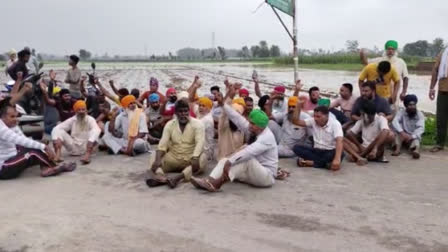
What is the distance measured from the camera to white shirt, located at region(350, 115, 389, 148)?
21.7 ft

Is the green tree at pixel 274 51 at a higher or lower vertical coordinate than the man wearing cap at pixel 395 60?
higher

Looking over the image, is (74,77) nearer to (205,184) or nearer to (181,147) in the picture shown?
(181,147)

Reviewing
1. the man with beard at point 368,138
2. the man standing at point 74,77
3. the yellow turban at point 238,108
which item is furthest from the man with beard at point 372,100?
the man standing at point 74,77

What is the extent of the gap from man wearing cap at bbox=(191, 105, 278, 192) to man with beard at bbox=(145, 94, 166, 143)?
283 centimetres

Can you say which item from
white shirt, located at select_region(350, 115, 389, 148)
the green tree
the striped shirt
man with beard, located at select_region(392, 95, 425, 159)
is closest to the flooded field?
man with beard, located at select_region(392, 95, 425, 159)

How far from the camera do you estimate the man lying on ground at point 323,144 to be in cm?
617

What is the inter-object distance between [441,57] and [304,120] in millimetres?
2564

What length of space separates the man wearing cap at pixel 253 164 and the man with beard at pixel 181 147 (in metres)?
0.46

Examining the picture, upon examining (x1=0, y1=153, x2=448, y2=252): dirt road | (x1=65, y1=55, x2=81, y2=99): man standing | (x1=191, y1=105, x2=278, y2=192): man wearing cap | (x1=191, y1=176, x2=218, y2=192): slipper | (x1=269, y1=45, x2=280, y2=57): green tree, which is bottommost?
(x1=0, y1=153, x2=448, y2=252): dirt road

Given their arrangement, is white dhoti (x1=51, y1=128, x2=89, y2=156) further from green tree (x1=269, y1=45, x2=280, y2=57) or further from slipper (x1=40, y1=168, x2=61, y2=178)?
green tree (x1=269, y1=45, x2=280, y2=57)

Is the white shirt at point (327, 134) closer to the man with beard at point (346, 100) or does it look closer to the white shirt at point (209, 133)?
the man with beard at point (346, 100)

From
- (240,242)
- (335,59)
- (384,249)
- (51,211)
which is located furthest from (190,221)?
(335,59)

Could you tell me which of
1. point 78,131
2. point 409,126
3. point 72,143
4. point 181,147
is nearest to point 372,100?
point 409,126

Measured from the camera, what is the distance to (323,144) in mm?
6340
